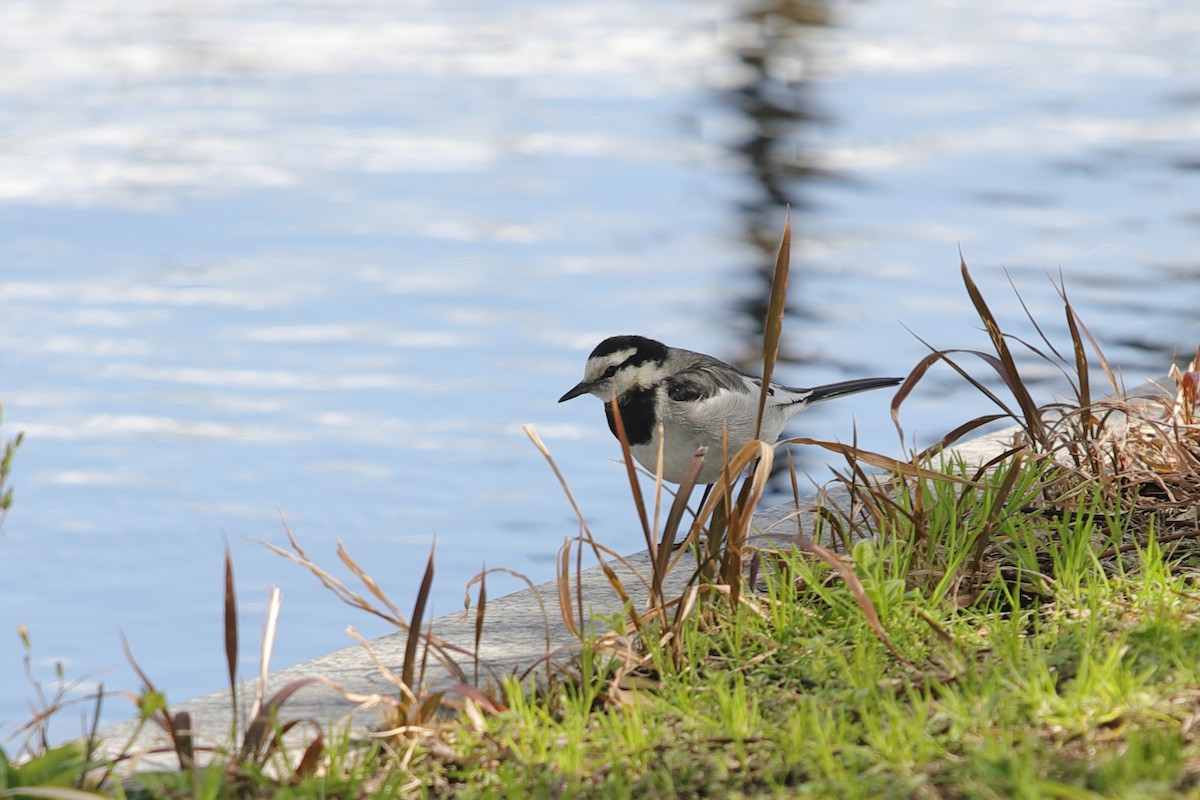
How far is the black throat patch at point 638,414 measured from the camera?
18.2 ft

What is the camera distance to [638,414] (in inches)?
220

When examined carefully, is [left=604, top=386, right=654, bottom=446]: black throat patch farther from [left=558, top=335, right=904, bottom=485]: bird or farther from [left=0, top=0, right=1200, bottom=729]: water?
[left=0, top=0, right=1200, bottom=729]: water

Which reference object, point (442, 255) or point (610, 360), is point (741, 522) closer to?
point (610, 360)

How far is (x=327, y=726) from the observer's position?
3574mm

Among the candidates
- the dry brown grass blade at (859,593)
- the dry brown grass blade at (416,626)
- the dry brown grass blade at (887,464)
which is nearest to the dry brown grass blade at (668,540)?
the dry brown grass blade at (859,593)

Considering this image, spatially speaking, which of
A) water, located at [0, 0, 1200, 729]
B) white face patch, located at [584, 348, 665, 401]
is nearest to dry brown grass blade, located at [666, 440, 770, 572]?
white face patch, located at [584, 348, 665, 401]

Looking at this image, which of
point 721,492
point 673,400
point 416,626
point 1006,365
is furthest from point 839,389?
point 416,626

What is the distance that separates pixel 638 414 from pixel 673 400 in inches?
5.4

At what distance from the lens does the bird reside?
5.54 metres

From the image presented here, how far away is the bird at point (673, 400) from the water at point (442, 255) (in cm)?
93

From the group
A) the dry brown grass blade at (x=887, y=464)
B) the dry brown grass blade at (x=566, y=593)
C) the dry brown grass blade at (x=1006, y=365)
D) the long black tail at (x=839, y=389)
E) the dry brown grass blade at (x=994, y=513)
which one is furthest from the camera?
the long black tail at (x=839, y=389)

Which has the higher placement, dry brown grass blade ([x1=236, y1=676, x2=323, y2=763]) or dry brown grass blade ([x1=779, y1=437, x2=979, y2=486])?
dry brown grass blade ([x1=779, y1=437, x2=979, y2=486])

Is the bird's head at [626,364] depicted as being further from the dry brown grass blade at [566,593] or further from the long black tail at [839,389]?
the dry brown grass blade at [566,593]

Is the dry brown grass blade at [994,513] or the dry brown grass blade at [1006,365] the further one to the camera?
the dry brown grass blade at [1006,365]
